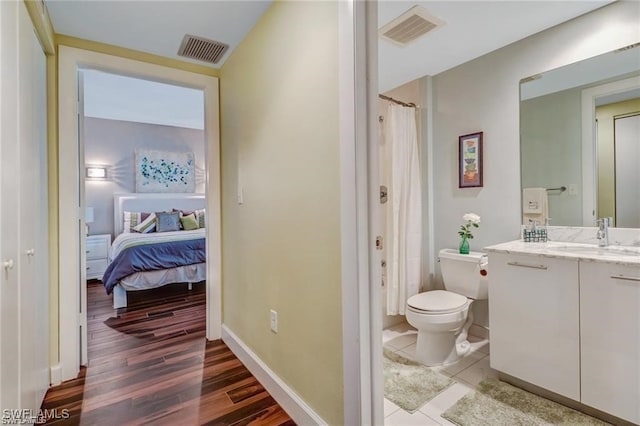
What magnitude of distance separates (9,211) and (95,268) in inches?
170

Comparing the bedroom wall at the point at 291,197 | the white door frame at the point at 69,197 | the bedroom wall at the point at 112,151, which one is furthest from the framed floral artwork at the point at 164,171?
the bedroom wall at the point at 291,197

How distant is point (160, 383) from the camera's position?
79.3 inches

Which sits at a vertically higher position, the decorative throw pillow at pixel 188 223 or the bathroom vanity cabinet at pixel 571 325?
the decorative throw pillow at pixel 188 223

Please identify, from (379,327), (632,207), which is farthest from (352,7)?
(632,207)

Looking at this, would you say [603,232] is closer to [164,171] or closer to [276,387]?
[276,387]

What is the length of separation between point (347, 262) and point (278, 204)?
0.66 m

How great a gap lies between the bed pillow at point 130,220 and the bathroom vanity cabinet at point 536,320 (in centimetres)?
507

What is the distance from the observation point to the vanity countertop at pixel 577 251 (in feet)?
5.07

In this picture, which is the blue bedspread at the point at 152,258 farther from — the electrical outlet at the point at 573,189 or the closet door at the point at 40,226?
the electrical outlet at the point at 573,189

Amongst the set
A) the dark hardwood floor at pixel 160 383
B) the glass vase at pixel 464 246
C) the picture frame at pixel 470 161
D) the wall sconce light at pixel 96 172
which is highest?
the wall sconce light at pixel 96 172

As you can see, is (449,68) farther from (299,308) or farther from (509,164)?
(299,308)

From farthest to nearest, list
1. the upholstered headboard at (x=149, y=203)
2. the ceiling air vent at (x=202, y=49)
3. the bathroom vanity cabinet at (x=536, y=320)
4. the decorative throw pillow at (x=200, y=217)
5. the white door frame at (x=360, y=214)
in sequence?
1. the decorative throw pillow at (x=200, y=217)
2. the upholstered headboard at (x=149, y=203)
3. the ceiling air vent at (x=202, y=49)
4. the bathroom vanity cabinet at (x=536, y=320)
5. the white door frame at (x=360, y=214)

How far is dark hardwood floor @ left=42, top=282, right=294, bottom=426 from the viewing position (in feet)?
5.55

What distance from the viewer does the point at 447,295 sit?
2354 millimetres
